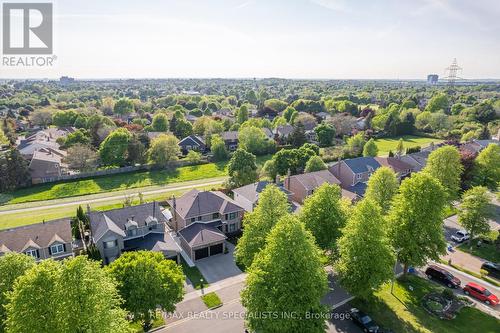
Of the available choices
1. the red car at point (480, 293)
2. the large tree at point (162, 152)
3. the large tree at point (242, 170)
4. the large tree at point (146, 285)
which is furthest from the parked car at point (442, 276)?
the large tree at point (162, 152)

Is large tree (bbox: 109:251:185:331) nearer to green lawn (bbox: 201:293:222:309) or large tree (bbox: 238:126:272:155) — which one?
green lawn (bbox: 201:293:222:309)

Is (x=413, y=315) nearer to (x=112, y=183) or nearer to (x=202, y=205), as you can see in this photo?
(x=202, y=205)

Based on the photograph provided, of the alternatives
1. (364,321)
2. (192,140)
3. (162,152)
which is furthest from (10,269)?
(192,140)

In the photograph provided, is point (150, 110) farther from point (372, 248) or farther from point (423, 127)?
point (372, 248)

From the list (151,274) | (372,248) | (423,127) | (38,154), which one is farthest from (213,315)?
(423,127)

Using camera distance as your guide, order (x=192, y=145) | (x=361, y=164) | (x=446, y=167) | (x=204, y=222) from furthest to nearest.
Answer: (x=192, y=145), (x=361, y=164), (x=446, y=167), (x=204, y=222)

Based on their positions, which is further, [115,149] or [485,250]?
[115,149]

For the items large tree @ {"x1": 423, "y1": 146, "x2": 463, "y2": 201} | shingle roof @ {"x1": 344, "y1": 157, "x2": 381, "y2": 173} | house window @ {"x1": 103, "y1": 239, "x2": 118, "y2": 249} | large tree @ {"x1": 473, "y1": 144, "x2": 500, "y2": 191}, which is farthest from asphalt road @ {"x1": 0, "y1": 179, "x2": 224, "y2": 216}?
large tree @ {"x1": 473, "y1": 144, "x2": 500, "y2": 191}

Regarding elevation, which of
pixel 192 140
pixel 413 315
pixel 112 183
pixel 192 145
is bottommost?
pixel 413 315

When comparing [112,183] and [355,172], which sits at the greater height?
[355,172]
